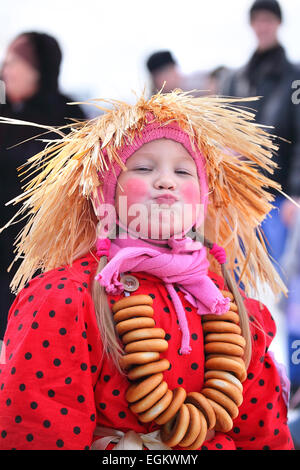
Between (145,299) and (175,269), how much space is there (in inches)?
4.3

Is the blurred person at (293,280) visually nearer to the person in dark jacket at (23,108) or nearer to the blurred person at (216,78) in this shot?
the blurred person at (216,78)

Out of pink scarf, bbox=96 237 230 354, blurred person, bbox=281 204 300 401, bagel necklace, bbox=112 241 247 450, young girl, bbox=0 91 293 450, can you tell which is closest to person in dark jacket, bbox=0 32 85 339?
young girl, bbox=0 91 293 450

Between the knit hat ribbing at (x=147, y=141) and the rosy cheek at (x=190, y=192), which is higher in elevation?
the knit hat ribbing at (x=147, y=141)

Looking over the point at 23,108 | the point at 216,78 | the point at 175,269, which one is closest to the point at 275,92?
the point at 216,78

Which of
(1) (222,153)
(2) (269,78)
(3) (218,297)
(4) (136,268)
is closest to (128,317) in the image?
(4) (136,268)

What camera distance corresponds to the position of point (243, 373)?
1265 mm

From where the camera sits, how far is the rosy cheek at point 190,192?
1.31 m

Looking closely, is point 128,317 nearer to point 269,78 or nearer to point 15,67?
point 15,67

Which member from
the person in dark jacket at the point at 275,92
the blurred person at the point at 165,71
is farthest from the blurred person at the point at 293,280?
the blurred person at the point at 165,71

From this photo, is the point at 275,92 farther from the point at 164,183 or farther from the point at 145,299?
the point at 145,299

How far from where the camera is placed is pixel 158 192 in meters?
1.27

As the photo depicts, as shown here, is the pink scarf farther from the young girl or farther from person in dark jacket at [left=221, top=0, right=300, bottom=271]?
person in dark jacket at [left=221, top=0, right=300, bottom=271]

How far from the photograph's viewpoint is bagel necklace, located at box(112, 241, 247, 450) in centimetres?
116
